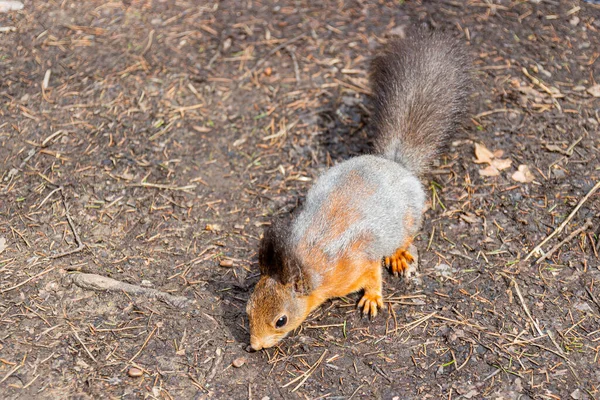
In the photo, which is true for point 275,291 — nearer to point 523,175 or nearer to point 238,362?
point 238,362

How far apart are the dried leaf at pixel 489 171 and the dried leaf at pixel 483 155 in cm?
5

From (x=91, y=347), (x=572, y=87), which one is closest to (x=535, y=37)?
(x=572, y=87)

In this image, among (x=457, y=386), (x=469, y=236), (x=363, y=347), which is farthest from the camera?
(x=469, y=236)

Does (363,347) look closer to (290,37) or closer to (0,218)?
(0,218)

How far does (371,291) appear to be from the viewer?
3.29 meters

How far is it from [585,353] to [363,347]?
3.50 ft

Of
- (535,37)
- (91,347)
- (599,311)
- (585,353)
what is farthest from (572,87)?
(91,347)

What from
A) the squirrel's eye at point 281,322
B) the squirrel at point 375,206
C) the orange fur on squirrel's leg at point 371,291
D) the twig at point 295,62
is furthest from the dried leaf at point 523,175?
the squirrel's eye at point 281,322

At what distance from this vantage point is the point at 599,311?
3.21 meters

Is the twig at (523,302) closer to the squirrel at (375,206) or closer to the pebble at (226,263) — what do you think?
the squirrel at (375,206)

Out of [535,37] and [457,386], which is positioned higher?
[535,37]

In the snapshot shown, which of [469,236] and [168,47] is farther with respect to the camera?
[168,47]

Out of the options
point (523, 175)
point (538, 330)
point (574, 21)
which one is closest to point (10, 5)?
point (523, 175)

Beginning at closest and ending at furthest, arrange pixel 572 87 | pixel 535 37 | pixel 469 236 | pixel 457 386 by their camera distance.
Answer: pixel 457 386 < pixel 469 236 < pixel 572 87 < pixel 535 37
